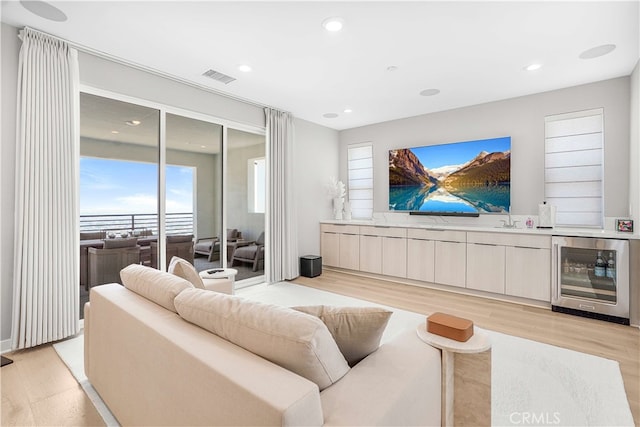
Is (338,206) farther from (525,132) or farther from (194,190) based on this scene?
(525,132)

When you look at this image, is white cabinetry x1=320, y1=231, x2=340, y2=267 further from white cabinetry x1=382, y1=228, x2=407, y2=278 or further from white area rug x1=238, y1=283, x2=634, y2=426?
white area rug x1=238, y1=283, x2=634, y2=426

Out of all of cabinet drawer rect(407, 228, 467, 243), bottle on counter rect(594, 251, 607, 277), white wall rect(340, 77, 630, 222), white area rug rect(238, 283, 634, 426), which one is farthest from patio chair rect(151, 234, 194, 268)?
bottle on counter rect(594, 251, 607, 277)

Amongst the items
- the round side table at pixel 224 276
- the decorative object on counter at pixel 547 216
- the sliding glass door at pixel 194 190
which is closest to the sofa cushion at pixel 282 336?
the round side table at pixel 224 276

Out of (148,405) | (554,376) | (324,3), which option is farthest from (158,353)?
(554,376)

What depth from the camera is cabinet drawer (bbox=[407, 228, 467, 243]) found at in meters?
4.25

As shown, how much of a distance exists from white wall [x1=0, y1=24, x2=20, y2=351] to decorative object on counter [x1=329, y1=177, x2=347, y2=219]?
431 cm

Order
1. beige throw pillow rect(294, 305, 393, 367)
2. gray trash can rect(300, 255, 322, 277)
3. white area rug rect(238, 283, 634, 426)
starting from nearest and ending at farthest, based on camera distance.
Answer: beige throw pillow rect(294, 305, 393, 367) → white area rug rect(238, 283, 634, 426) → gray trash can rect(300, 255, 322, 277)

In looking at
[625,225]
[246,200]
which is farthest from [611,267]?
[246,200]

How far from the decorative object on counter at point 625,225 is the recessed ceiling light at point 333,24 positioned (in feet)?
11.9

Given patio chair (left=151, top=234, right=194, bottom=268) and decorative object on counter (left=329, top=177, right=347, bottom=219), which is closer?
patio chair (left=151, top=234, right=194, bottom=268)

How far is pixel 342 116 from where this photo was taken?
5.27m

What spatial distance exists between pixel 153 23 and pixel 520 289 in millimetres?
4807

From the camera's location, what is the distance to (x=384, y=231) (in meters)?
4.99

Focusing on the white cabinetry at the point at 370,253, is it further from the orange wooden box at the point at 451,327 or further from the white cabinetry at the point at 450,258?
the orange wooden box at the point at 451,327
